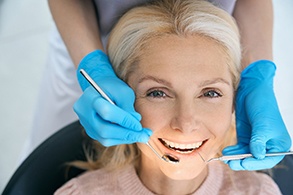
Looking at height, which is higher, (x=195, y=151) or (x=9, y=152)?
(x=195, y=151)

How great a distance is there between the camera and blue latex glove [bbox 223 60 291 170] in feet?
4.27

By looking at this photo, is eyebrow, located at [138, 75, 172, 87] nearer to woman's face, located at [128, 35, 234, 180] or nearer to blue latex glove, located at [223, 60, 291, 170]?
woman's face, located at [128, 35, 234, 180]

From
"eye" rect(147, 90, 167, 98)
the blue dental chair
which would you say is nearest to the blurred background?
the blue dental chair

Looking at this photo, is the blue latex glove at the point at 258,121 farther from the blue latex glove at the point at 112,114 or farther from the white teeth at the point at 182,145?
the blue latex glove at the point at 112,114

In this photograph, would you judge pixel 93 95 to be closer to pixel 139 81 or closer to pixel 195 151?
pixel 139 81

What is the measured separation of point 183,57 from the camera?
49.8 inches

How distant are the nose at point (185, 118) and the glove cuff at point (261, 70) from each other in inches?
12.2

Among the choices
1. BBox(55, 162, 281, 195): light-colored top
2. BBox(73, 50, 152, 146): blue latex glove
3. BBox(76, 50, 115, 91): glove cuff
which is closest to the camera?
BBox(73, 50, 152, 146): blue latex glove

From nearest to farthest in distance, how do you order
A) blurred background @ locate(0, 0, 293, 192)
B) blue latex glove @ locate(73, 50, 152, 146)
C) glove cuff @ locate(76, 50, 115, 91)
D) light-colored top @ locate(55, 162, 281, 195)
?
blue latex glove @ locate(73, 50, 152, 146)
glove cuff @ locate(76, 50, 115, 91)
light-colored top @ locate(55, 162, 281, 195)
blurred background @ locate(0, 0, 293, 192)

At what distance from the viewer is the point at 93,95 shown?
4.16ft

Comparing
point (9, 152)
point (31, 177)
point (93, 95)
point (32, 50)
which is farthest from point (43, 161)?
point (32, 50)

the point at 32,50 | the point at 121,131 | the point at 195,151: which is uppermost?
the point at 121,131

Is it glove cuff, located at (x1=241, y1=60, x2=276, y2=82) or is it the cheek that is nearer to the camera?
the cheek

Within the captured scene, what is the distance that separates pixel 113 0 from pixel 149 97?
0.33 metres
